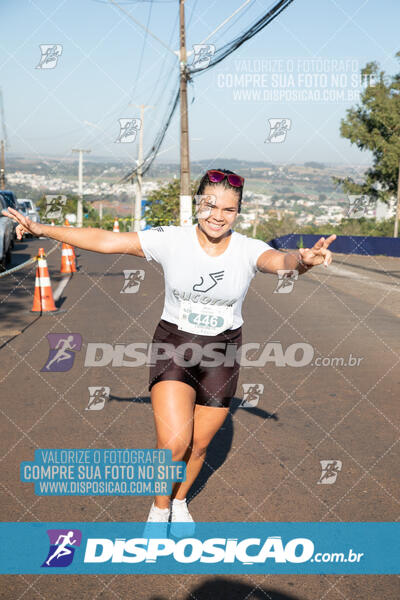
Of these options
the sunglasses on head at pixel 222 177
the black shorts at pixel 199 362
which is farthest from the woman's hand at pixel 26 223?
the sunglasses on head at pixel 222 177

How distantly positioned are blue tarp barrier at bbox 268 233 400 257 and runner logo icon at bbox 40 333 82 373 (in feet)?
64.5

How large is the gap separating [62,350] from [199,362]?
190 inches

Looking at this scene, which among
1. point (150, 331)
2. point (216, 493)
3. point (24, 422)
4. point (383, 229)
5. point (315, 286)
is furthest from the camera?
point (383, 229)

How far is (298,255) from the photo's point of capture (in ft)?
10.3

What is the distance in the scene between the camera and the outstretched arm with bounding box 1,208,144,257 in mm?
3248

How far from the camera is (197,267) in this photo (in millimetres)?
3242

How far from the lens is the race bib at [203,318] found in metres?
3.28

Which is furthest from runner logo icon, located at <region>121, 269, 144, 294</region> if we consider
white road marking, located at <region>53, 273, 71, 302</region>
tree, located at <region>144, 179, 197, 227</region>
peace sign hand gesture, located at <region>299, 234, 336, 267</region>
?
tree, located at <region>144, 179, 197, 227</region>

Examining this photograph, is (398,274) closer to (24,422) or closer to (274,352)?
(274,352)

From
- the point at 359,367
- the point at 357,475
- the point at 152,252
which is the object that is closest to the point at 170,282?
the point at 152,252

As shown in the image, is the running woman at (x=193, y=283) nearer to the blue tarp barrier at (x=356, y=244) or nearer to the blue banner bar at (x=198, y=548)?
the blue banner bar at (x=198, y=548)

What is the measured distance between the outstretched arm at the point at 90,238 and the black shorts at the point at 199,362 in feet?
1.64

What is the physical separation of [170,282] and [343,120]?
1501 inches

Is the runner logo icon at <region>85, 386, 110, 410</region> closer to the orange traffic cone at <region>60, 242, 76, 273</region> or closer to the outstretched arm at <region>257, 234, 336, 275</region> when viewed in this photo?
the outstretched arm at <region>257, 234, 336, 275</region>
